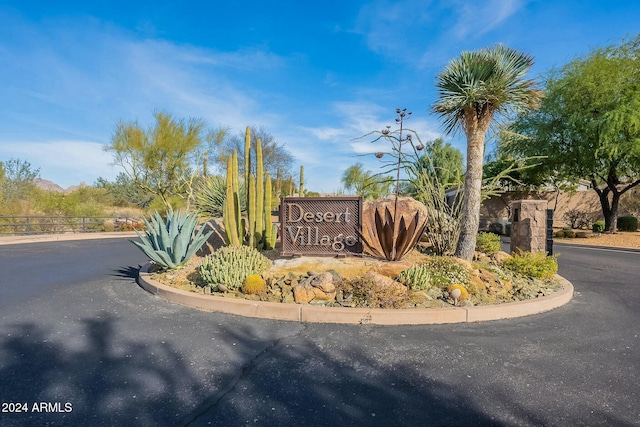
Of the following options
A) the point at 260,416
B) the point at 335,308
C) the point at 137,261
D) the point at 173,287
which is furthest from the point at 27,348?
the point at 137,261

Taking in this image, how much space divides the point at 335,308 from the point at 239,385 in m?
1.94

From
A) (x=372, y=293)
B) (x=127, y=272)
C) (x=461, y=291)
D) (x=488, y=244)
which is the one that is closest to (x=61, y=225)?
(x=127, y=272)

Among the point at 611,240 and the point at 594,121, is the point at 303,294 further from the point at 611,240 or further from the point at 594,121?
the point at 611,240

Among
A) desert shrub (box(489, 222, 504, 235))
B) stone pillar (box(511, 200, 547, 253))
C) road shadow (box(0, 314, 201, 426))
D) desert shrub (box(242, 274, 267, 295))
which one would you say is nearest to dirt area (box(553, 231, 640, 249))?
desert shrub (box(489, 222, 504, 235))

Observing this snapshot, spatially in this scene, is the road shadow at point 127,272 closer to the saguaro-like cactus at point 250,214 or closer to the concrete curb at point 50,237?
the saguaro-like cactus at point 250,214

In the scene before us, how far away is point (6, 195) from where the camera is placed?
20.5 m

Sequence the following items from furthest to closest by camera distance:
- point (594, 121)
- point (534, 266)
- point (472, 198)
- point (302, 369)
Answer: point (594, 121), point (472, 198), point (534, 266), point (302, 369)

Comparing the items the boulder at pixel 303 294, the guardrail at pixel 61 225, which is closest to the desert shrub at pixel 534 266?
the boulder at pixel 303 294

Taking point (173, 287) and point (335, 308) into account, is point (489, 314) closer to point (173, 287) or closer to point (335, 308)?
point (335, 308)

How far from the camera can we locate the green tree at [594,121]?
14641 millimetres

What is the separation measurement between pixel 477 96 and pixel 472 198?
218 cm

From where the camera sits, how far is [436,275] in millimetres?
5609

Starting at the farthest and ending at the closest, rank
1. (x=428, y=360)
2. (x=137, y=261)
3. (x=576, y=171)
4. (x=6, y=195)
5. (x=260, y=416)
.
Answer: (x=6, y=195) < (x=576, y=171) < (x=137, y=261) < (x=428, y=360) < (x=260, y=416)

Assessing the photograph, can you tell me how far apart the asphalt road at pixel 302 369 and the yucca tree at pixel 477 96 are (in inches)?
111
